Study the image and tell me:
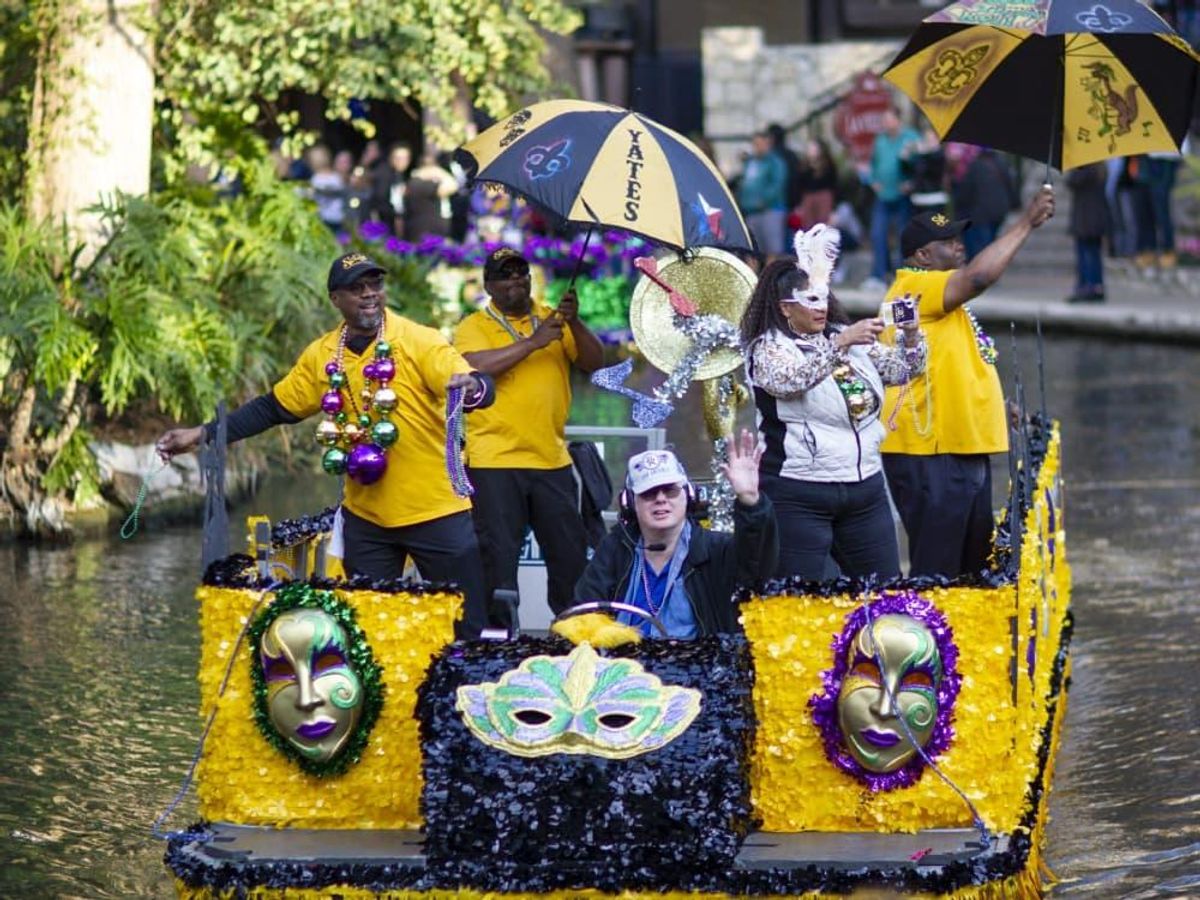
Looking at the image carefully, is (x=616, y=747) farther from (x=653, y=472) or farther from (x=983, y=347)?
(x=983, y=347)

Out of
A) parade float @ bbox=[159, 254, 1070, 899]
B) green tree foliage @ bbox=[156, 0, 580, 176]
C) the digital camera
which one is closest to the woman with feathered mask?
the digital camera

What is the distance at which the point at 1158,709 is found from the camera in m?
9.73

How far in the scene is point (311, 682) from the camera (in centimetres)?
668

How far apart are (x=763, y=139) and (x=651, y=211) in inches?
750

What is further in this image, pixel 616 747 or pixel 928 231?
pixel 928 231

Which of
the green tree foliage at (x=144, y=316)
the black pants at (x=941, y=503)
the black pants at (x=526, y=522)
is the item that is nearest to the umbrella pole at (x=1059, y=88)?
the black pants at (x=941, y=503)

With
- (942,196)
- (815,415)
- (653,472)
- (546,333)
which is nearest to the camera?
(653,472)

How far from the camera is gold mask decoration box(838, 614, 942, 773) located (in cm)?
653

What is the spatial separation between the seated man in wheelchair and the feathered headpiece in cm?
84

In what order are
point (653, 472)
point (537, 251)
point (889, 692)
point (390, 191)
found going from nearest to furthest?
point (889, 692)
point (653, 472)
point (537, 251)
point (390, 191)

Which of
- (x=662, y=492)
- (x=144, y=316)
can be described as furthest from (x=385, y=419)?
(x=144, y=316)

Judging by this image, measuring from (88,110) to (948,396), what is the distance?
26.5 feet

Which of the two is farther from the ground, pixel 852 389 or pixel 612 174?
pixel 612 174

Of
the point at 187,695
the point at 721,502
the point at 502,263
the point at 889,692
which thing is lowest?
the point at 187,695
